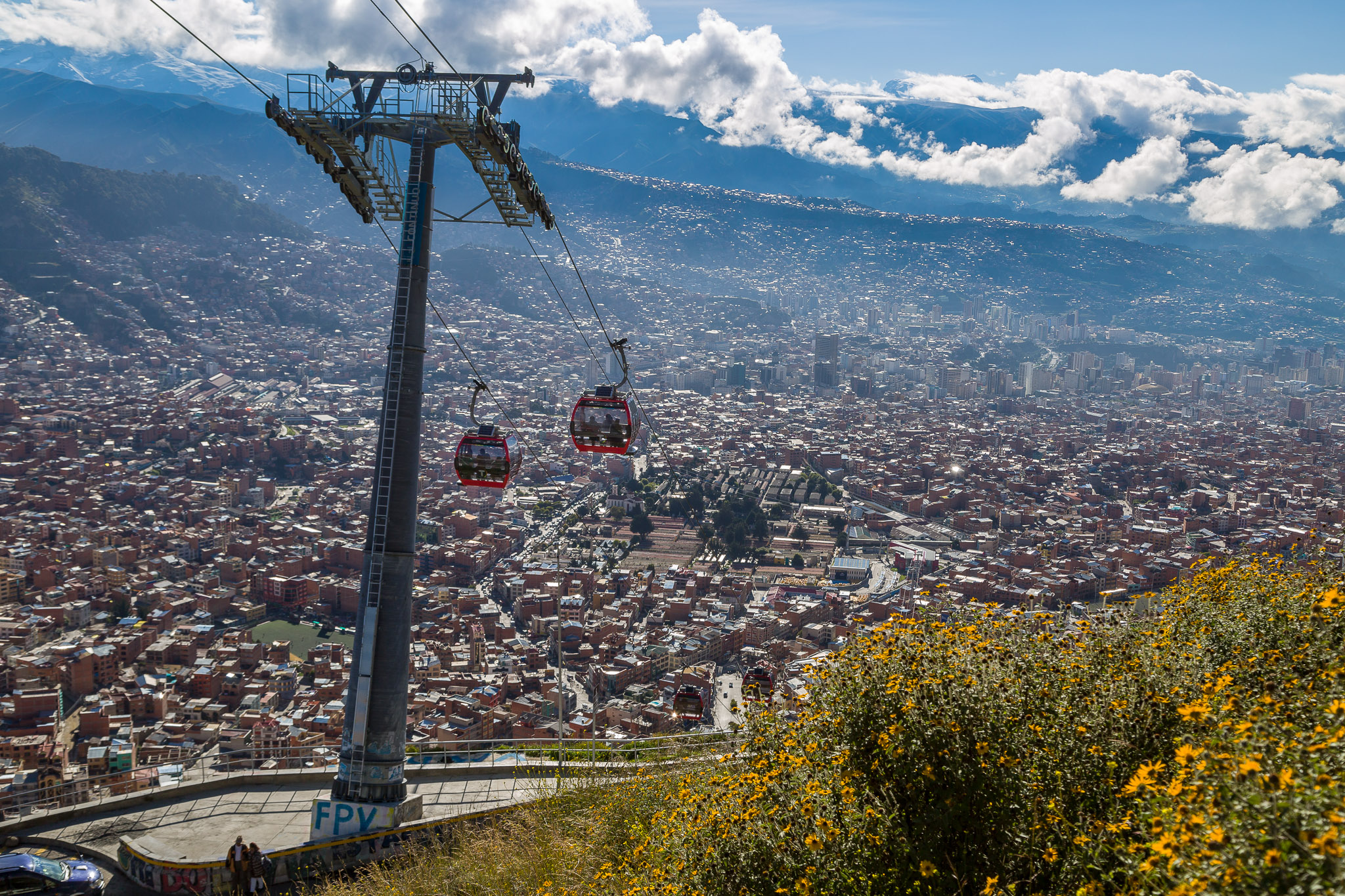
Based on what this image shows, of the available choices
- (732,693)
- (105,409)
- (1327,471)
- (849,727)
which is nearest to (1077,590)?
(732,693)

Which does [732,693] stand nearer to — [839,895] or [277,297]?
[839,895]

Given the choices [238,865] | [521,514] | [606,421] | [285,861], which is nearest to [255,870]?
[238,865]

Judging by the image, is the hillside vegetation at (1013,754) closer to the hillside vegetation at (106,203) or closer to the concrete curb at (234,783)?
the concrete curb at (234,783)

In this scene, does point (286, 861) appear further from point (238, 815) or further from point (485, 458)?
point (485, 458)

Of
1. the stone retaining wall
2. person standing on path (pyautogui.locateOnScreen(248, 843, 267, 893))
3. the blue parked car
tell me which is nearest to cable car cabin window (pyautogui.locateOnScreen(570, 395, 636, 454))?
the stone retaining wall

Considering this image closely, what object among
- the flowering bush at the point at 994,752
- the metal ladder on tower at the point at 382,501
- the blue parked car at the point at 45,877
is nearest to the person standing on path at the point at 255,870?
the metal ladder on tower at the point at 382,501

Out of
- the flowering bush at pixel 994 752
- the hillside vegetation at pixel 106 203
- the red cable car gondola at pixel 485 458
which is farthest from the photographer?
the hillside vegetation at pixel 106 203

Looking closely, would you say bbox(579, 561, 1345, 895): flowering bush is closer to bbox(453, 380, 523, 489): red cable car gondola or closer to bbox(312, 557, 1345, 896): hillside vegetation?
bbox(312, 557, 1345, 896): hillside vegetation
